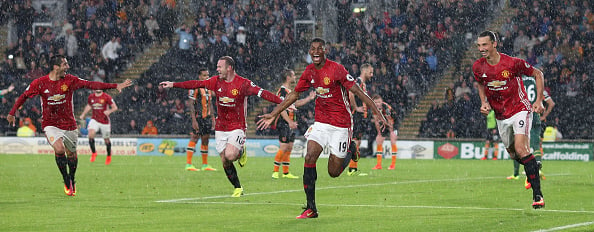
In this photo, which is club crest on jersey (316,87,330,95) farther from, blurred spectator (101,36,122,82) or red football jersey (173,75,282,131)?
blurred spectator (101,36,122,82)

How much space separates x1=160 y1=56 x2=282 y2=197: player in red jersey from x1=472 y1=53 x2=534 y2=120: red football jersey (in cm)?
407

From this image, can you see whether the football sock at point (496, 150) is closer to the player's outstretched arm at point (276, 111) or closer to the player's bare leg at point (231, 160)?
the player's bare leg at point (231, 160)

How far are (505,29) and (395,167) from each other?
511 inches

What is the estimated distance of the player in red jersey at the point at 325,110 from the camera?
12164mm

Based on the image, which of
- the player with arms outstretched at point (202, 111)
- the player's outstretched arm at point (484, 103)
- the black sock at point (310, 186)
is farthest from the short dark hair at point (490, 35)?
the player with arms outstretched at point (202, 111)

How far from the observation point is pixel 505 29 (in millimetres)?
36969

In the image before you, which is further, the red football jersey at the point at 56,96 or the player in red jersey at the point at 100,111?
the player in red jersey at the point at 100,111

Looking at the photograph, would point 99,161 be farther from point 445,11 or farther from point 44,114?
point 445,11

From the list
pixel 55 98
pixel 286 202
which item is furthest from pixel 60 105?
pixel 286 202

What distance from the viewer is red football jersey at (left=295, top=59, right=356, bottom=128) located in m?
12.2

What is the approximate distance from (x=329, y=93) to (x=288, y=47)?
26.9 metres

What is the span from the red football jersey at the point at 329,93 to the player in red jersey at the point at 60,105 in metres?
4.75

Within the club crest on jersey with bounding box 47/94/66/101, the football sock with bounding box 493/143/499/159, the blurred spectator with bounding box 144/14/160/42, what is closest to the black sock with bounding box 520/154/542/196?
the club crest on jersey with bounding box 47/94/66/101

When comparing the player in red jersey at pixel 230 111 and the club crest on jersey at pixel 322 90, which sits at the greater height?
the club crest on jersey at pixel 322 90
